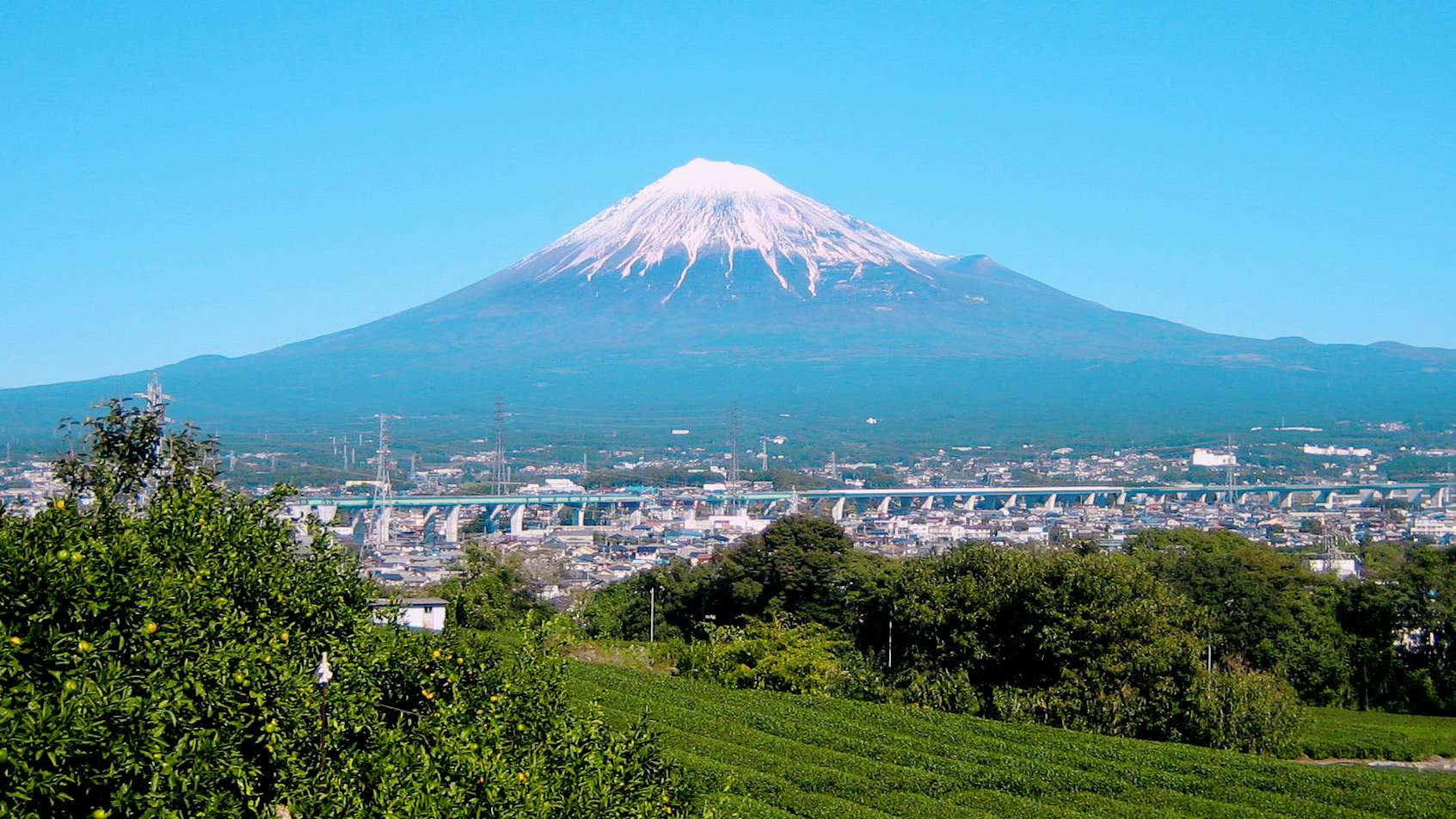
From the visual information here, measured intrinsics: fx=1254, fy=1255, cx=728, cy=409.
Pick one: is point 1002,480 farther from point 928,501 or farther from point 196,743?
point 196,743

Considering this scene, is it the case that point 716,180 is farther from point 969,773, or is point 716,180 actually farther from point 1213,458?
point 969,773

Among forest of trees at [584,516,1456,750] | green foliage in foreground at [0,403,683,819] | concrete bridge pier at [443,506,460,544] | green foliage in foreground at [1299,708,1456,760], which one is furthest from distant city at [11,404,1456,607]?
green foliage in foreground at [0,403,683,819]

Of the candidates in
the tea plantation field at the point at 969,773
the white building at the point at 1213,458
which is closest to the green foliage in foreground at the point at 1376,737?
the tea plantation field at the point at 969,773

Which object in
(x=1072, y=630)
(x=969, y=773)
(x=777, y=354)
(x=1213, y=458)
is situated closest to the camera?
(x=969, y=773)

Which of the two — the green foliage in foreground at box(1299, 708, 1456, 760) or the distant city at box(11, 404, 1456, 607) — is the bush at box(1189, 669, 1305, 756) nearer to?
the green foliage in foreground at box(1299, 708, 1456, 760)

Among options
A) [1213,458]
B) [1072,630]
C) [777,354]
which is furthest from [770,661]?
[777,354]

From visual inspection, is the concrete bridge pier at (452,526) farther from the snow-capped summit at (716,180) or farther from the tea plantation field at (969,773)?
the snow-capped summit at (716,180)

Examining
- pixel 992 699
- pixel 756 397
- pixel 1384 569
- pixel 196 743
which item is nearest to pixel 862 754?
pixel 992 699
